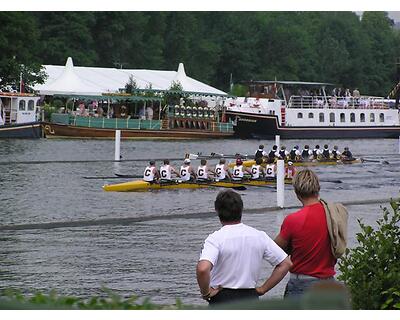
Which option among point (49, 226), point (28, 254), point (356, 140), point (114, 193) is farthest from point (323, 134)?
point (28, 254)

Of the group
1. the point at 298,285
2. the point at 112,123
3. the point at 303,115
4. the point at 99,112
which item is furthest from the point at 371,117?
the point at 298,285

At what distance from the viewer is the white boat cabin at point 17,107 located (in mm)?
53875

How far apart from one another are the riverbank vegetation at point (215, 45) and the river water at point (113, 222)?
19788mm

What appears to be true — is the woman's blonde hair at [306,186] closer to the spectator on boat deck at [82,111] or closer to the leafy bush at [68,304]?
the leafy bush at [68,304]

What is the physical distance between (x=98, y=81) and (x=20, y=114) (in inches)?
390

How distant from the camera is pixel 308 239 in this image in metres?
6.70

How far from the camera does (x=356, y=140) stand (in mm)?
66562

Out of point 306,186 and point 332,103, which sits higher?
point 332,103

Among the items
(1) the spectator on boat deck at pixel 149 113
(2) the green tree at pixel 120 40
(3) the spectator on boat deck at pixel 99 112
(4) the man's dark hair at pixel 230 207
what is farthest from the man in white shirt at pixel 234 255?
(2) the green tree at pixel 120 40

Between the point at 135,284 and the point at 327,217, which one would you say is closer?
the point at 327,217

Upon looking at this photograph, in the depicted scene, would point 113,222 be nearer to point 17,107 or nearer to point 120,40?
point 17,107
